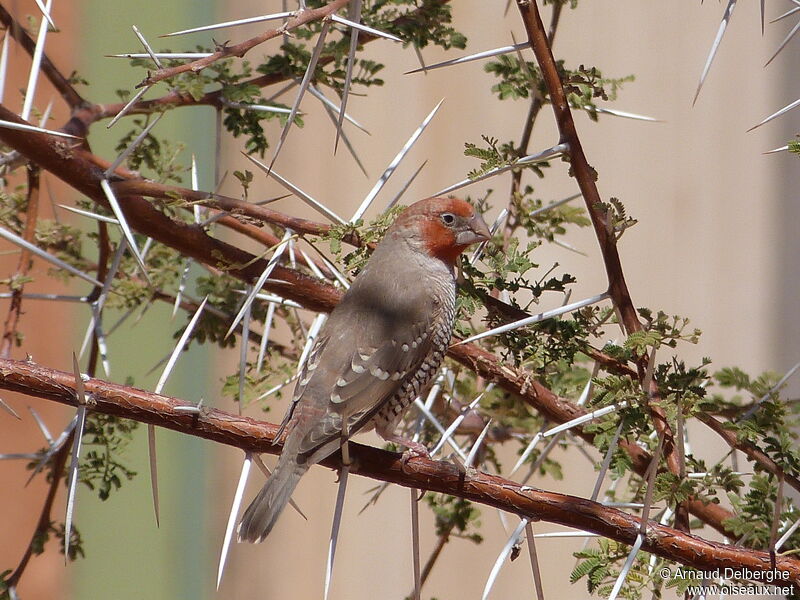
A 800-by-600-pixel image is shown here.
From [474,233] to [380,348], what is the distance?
68cm

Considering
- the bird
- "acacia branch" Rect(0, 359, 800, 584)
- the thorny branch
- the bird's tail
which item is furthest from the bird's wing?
the thorny branch

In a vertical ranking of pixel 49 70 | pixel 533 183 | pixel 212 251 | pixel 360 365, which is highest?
pixel 533 183

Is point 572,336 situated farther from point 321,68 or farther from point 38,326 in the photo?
point 38,326

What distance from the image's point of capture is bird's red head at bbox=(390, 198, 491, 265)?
3711 mm

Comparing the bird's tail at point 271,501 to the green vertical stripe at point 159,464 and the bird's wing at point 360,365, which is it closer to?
the bird's wing at point 360,365

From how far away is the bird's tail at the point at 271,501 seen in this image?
2658 millimetres

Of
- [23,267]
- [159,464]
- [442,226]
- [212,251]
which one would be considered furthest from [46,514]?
[159,464]

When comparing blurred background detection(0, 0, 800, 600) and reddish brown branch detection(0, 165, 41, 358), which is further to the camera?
blurred background detection(0, 0, 800, 600)

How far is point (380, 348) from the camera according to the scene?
10.8 feet

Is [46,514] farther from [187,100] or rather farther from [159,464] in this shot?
[159,464]

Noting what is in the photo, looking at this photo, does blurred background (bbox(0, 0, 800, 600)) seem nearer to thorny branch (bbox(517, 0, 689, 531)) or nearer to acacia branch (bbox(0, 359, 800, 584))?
thorny branch (bbox(517, 0, 689, 531))

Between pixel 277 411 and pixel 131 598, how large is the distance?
6.34 ft

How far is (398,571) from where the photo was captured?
19.1 ft

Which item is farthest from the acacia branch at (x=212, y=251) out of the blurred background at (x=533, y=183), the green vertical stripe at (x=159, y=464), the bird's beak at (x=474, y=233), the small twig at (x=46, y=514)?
the green vertical stripe at (x=159, y=464)
